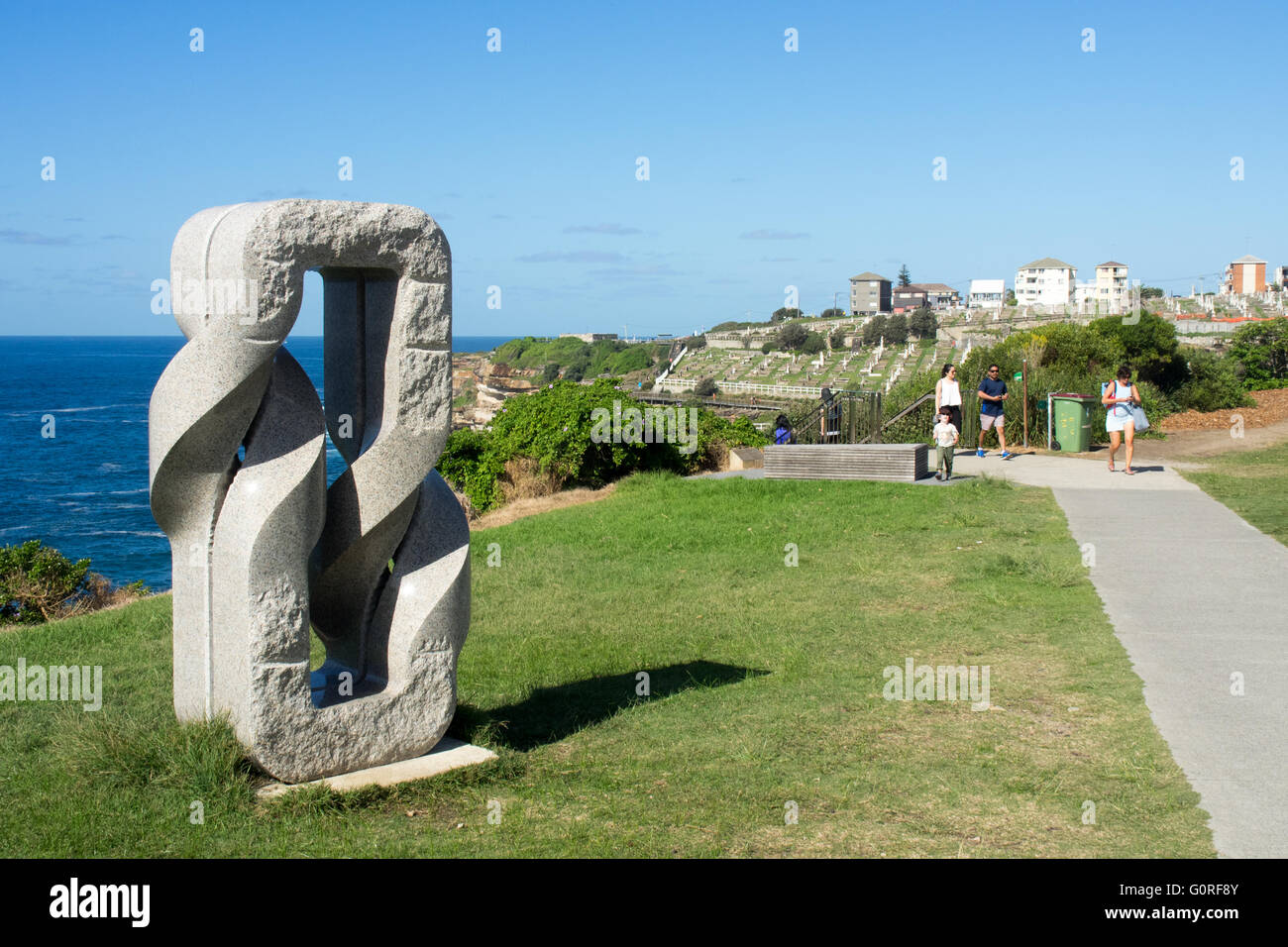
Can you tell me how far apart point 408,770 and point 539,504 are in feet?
36.8

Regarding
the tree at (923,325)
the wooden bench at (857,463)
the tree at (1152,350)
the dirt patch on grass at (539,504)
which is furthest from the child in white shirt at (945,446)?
the tree at (923,325)

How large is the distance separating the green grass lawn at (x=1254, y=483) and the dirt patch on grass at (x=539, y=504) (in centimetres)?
846

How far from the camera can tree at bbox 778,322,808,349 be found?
320ft

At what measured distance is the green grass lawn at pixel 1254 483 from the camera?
12.7m

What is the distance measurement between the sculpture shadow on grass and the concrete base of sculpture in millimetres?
239

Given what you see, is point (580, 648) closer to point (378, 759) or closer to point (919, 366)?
point (378, 759)

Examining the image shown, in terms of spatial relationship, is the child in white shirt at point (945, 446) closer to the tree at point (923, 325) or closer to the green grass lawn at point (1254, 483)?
the green grass lawn at point (1254, 483)

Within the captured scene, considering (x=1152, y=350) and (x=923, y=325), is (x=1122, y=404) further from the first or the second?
(x=923, y=325)

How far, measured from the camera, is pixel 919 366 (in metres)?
64.2

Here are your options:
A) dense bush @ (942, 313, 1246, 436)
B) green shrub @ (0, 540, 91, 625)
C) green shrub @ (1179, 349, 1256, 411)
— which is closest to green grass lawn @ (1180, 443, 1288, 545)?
dense bush @ (942, 313, 1246, 436)

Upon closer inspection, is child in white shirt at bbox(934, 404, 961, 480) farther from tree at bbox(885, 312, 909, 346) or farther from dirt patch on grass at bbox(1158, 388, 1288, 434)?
tree at bbox(885, 312, 909, 346)

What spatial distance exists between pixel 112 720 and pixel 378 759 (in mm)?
1484
